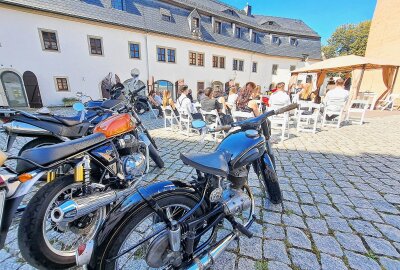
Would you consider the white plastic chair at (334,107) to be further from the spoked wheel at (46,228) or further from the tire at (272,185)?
the spoked wheel at (46,228)

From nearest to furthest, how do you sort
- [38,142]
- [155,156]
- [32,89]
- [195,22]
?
[38,142]
[155,156]
[32,89]
[195,22]

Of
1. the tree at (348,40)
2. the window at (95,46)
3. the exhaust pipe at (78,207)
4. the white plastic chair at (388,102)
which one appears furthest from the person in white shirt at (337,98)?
the tree at (348,40)

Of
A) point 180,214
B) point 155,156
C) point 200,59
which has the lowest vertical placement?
point 155,156

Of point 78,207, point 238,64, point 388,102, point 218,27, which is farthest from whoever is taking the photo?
point 238,64

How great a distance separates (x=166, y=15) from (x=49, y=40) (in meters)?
10.3

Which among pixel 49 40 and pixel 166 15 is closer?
pixel 49 40

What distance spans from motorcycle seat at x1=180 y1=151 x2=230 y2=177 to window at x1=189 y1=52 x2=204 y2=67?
796 inches

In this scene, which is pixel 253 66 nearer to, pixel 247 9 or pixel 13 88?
pixel 247 9

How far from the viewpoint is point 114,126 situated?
81.0 inches

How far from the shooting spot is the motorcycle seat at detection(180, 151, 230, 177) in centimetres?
136

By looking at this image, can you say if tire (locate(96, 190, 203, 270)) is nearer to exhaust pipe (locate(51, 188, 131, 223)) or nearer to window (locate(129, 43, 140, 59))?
exhaust pipe (locate(51, 188, 131, 223))

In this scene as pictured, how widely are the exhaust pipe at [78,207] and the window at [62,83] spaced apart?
1627 cm

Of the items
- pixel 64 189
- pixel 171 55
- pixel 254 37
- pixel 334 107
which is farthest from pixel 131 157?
pixel 254 37

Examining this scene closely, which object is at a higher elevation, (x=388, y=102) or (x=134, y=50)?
(x=134, y=50)
